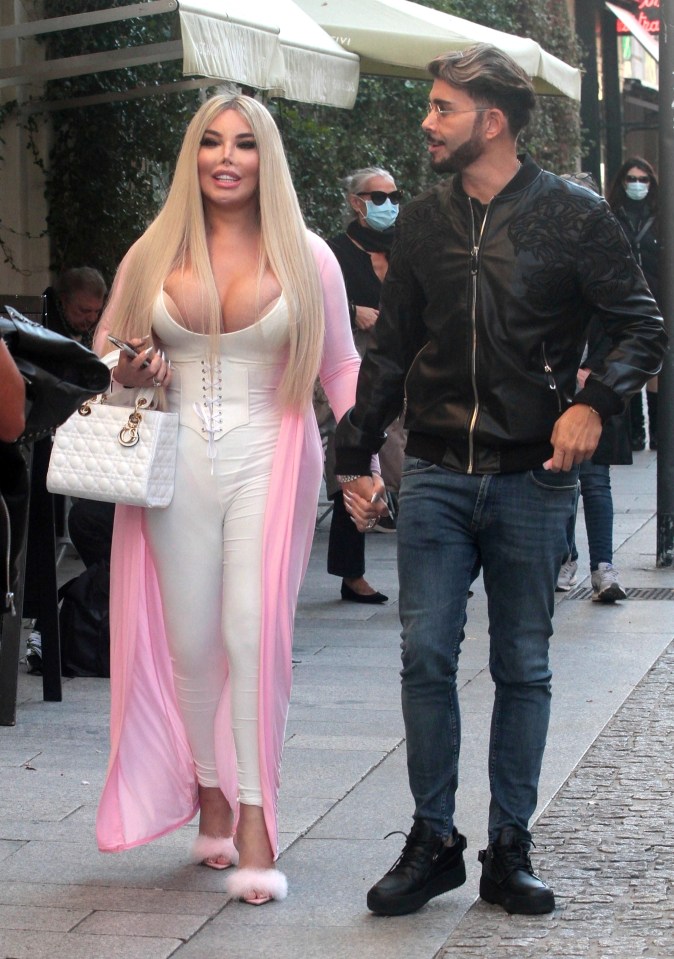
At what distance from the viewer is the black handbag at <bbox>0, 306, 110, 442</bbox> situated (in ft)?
9.84

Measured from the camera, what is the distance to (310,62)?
7.96 meters

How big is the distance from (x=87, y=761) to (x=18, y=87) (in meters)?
5.46

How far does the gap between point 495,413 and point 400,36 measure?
6390 millimetres

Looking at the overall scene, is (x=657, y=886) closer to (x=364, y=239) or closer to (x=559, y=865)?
(x=559, y=865)

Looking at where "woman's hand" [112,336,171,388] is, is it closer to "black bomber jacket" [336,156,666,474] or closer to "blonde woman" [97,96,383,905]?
"blonde woman" [97,96,383,905]

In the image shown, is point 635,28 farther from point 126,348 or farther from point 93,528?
point 126,348

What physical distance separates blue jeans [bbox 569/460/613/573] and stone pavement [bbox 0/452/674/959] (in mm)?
985

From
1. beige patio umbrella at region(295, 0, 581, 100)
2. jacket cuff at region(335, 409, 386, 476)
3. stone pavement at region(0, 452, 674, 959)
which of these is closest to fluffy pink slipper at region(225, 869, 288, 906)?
stone pavement at region(0, 452, 674, 959)

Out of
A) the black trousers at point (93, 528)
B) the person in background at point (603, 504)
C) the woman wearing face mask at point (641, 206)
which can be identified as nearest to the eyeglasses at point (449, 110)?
the black trousers at point (93, 528)

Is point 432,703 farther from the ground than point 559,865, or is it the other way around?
point 432,703

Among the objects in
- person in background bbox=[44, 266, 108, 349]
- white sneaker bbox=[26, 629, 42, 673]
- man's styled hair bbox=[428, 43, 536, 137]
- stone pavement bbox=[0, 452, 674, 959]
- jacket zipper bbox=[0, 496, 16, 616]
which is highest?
man's styled hair bbox=[428, 43, 536, 137]

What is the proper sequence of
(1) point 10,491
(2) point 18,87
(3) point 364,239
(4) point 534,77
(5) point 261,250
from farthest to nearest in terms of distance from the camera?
(4) point 534,77 → (2) point 18,87 → (3) point 364,239 → (5) point 261,250 → (1) point 10,491

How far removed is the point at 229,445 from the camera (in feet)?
13.1

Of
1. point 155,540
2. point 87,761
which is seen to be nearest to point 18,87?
point 87,761
